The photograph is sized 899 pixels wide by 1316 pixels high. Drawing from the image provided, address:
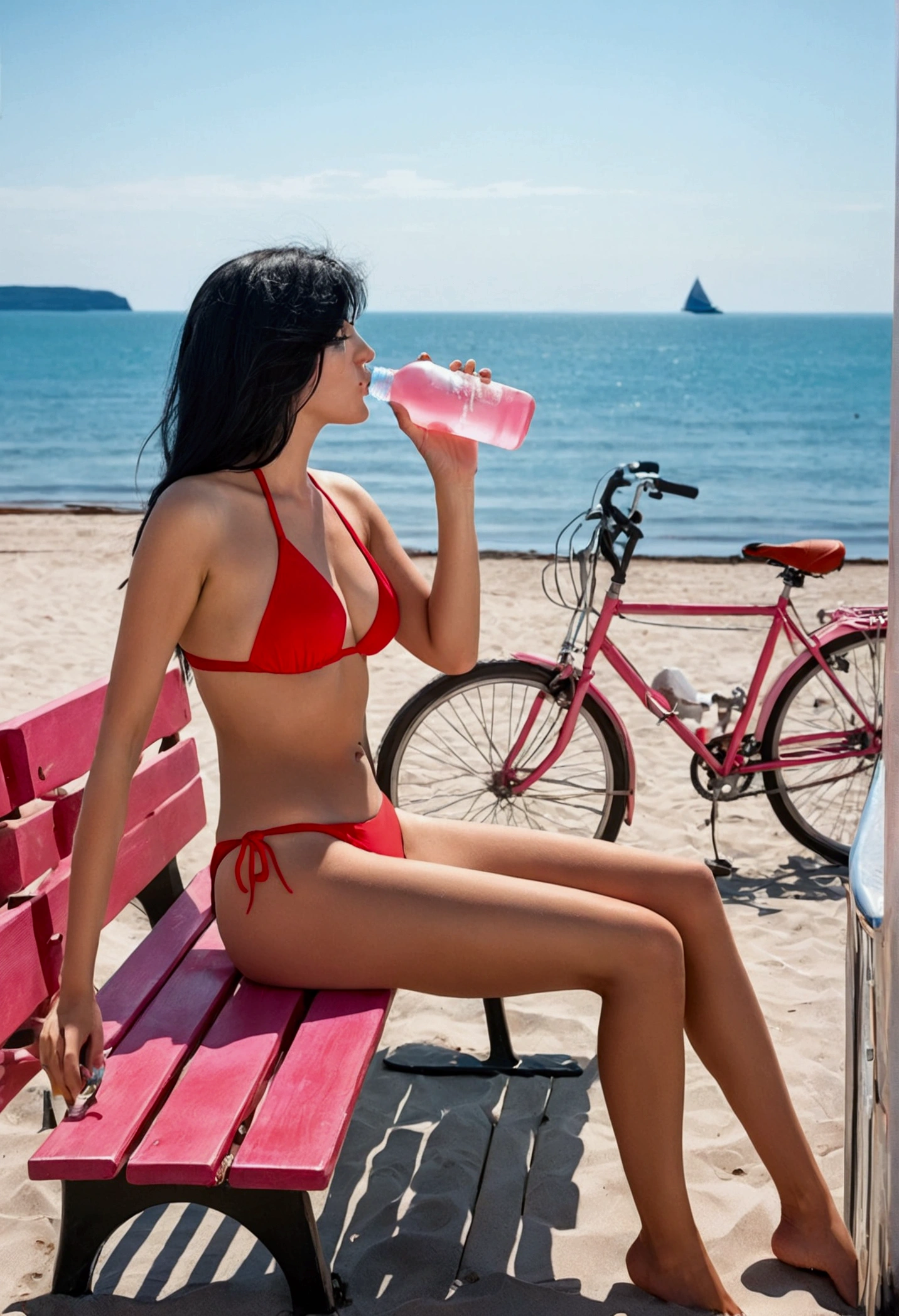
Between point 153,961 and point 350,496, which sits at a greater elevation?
point 350,496

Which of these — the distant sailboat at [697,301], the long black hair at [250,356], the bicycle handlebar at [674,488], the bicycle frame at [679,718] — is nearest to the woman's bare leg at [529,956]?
the long black hair at [250,356]

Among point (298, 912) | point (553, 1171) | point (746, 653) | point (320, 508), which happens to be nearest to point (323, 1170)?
point (298, 912)

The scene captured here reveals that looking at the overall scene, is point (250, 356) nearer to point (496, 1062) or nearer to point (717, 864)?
point (496, 1062)

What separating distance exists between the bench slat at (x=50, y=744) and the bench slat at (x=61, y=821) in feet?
0.18

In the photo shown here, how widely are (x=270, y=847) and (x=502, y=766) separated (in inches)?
88.8

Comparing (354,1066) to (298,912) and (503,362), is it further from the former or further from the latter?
(503,362)

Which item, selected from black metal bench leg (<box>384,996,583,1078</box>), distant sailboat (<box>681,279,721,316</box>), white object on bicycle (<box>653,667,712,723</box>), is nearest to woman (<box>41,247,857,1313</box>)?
black metal bench leg (<box>384,996,583,1078</box>)

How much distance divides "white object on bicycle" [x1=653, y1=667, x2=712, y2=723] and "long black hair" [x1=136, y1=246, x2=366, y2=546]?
7.80 feet

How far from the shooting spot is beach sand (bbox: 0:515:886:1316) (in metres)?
2.36

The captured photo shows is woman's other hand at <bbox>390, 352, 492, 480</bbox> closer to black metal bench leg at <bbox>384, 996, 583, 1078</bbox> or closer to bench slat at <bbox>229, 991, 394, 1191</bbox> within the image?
bench slat at <bbox>229, 991, 394, 1191</bbox>

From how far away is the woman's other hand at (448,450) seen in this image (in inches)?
105

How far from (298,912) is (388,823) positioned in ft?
1.09

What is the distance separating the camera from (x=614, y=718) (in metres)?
4.29

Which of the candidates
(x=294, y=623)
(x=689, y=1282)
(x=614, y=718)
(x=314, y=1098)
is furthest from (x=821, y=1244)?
(x=614, y=718)
